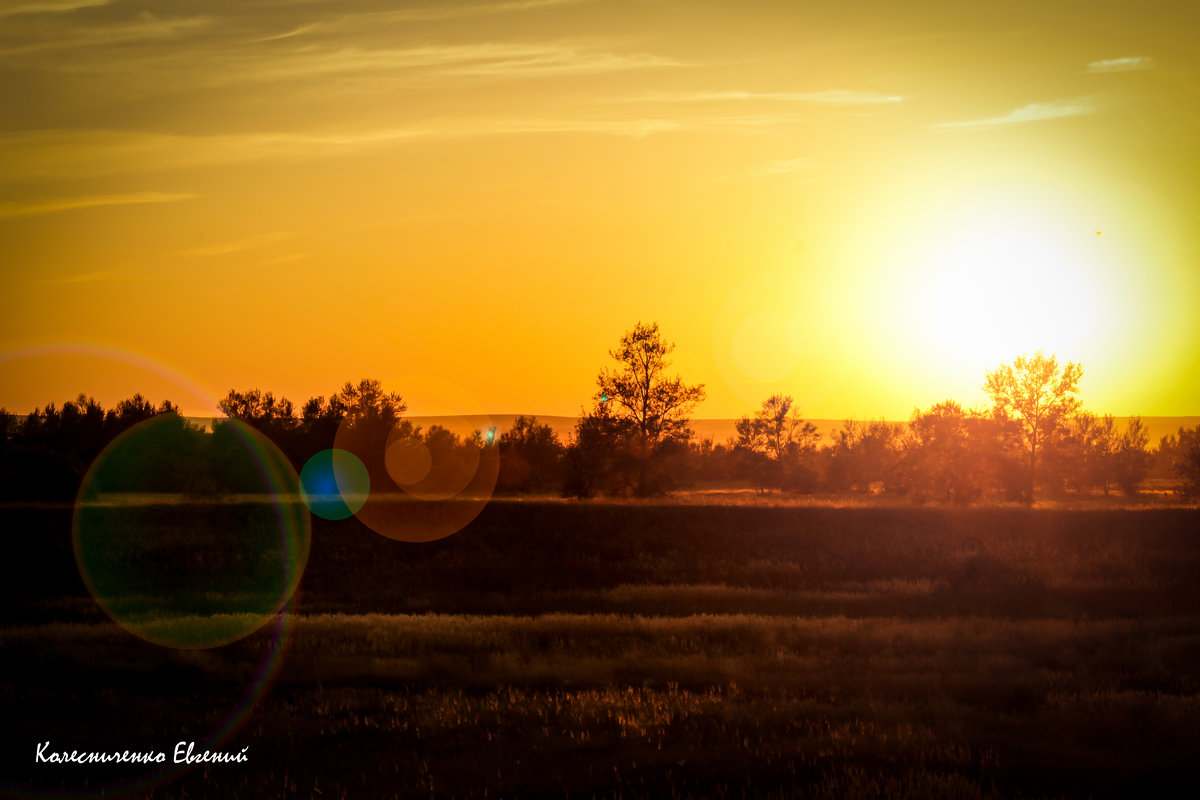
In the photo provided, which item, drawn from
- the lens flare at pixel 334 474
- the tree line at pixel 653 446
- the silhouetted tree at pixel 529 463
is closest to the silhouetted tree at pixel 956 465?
the tree line at pixel 653 446

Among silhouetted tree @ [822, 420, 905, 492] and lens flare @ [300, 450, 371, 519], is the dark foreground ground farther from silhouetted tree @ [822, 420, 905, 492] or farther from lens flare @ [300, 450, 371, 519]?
silhouetted tree @ [822, 420, 905, 492]

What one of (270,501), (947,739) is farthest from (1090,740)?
(270,501)

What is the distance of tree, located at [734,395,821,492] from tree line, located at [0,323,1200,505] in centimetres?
17

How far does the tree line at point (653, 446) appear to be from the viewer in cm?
5909

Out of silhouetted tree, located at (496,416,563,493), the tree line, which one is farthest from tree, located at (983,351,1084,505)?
silhouetted tree, located at (496,416,563,493)

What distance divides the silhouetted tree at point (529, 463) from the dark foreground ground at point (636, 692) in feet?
124

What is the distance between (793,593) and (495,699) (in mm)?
20483

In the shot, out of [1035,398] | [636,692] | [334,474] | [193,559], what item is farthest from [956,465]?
[636,692]

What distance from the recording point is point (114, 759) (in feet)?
40.8

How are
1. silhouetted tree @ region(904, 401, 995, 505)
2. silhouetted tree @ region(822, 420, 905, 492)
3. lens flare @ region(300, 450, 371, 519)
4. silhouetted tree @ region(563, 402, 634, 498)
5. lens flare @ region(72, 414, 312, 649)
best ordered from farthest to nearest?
silhouetted tree @ region(822, 420, 905, 492)
lens flare @ region(300, 450, 371, 519)
silhouetted tree @ region(904, 401, 995, 505)
silhouetted tree @ region(563, 402, 634, 498)
lens flare @ region(72, 414, 312, 649)

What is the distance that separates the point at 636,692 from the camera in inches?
642

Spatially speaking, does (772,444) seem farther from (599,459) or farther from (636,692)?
(636,692)

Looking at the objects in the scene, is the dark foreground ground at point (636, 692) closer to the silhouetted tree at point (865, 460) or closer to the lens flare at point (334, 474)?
the lens flare at point (334, 474)

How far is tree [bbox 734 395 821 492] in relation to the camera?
345 feet
